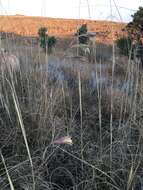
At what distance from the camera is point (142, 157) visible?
1988mm

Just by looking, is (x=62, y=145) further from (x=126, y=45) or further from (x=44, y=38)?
(x=126, y=45)

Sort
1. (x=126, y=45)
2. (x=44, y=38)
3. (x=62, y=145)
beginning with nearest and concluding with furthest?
(x=62, y=145), (x=44, y=38), (x=126, y=45)

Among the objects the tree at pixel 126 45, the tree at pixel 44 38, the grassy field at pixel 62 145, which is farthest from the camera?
the tree at pixel 44 38

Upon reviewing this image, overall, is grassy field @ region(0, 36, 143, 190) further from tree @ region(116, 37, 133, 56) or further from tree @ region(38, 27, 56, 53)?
tree @ region(116, 37, 133, 56)

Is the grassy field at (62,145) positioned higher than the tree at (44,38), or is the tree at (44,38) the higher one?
the tree at (44,38)

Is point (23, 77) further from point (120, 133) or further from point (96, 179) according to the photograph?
point (96, 179)

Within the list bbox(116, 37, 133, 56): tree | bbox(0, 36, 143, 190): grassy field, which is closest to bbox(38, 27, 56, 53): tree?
bbox(0, 36, 143, 190): grassy field

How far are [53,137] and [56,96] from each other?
490 millimetres

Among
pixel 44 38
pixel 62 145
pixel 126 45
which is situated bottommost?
pixel 62 145

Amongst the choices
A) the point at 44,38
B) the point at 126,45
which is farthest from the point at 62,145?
the point at 126,45

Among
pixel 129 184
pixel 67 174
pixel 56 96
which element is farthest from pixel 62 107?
pixel 129 184

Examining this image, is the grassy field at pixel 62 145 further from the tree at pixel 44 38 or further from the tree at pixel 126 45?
the tree at pixel 126 45

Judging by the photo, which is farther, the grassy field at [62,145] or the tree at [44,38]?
the tree at [44,38]

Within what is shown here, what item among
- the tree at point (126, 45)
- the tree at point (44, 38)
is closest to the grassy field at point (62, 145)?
the tree at point (44, 38)
